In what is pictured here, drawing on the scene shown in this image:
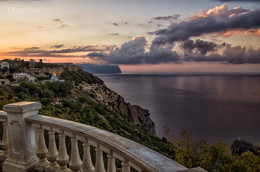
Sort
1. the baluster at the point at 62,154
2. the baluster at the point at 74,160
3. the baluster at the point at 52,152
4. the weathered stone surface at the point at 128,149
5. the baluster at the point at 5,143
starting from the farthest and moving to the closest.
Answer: the baluster at the point at 5,143 < the baluster at the point at 52,152 < the baluster at the point at 62,154 < the baluster at the point at 74,160 < the weathered stone surface at the point at 128,149

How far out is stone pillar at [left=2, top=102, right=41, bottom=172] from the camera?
369cm

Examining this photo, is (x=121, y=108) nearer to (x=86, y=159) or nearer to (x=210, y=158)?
(x=210, y=158)

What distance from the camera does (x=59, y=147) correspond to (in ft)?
10.8

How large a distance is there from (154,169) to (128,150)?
45 cm

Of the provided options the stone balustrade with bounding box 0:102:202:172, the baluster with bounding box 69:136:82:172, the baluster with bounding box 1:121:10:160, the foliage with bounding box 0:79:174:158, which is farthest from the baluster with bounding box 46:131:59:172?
the foliage with bounding box 0:79:174:158

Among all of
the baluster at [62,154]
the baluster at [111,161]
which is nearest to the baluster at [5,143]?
the baluster at [62,154]

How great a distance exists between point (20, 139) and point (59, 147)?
3.33 ft

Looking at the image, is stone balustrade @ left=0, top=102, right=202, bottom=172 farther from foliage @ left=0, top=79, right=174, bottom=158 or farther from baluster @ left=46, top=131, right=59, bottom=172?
foliage @ left=0, top=79, right=174, bottom=158

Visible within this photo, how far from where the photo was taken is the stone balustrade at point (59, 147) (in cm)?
238

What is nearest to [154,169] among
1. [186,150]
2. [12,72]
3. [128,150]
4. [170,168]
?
[170,168]

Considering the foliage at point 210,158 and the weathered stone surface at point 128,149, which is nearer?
the weathered stone surface at point 128,149

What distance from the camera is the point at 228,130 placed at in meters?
65.2

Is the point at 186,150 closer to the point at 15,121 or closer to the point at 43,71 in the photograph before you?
the point at 15,121

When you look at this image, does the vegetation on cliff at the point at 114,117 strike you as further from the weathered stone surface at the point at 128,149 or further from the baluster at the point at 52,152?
the weathered stone surface at the point at 128,149
